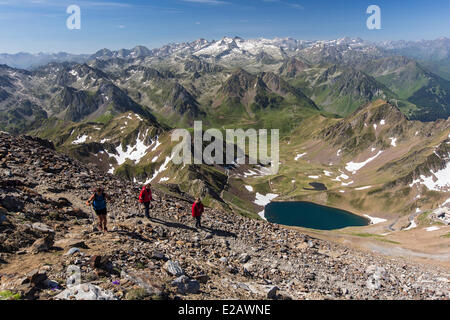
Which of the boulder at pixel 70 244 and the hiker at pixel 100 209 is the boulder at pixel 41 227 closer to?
the boulder at pixel 70 244

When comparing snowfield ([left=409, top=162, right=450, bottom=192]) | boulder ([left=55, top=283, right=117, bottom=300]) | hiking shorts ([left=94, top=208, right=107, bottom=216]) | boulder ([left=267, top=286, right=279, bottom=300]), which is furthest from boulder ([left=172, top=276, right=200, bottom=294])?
snowfield ([left=409, top=162, right=450, bottom=192])

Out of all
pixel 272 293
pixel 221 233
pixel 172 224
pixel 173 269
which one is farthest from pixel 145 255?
pixel 221 233

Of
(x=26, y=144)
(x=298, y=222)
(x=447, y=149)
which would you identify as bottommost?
(x=298, y=222)

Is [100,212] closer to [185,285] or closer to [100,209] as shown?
[100,209]

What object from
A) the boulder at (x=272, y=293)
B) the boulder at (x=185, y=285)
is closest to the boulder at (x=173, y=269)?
the boulder at (x=185, y=285)
